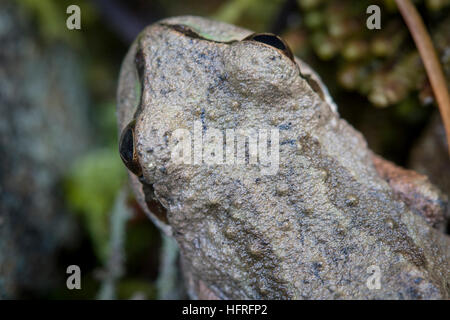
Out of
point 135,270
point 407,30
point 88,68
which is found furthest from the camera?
point 88,68

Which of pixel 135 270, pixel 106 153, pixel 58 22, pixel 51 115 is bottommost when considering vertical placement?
pixel 135 270

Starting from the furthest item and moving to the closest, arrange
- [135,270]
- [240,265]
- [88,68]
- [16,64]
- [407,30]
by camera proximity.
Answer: [88,68], [135,270], [16,64], [407,30], [240,265]

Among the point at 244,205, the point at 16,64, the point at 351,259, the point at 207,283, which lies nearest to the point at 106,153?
the point at 16,64

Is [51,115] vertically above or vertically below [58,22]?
below

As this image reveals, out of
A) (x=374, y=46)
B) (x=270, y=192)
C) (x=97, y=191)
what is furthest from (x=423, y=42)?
(x=97, y=191)

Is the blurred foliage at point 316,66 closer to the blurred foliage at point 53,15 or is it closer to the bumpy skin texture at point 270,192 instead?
the blurred foliage at point 53,15

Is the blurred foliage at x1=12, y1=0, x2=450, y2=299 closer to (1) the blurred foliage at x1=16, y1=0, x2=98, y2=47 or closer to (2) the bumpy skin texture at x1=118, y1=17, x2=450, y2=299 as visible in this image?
(1) the blurred foliage at x1=16, y1=0, x2=98, y2=47

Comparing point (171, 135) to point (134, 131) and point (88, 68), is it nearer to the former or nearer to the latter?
point (134, 131)

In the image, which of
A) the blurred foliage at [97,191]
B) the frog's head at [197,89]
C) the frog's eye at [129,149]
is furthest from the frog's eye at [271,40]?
the blurred foliage at [97,191]
